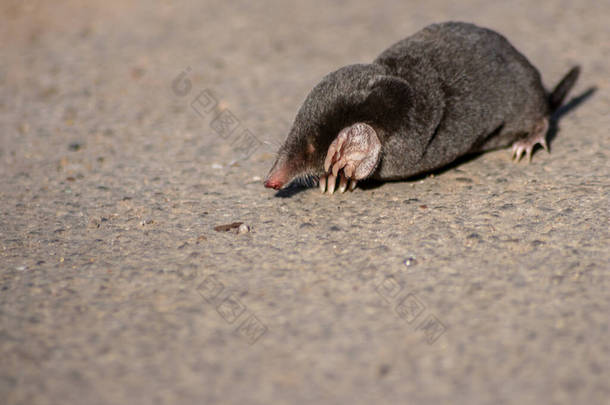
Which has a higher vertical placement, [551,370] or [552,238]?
[552,238]

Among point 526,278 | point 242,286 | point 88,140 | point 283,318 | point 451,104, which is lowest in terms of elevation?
point 526,278

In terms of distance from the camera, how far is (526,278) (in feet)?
7.48

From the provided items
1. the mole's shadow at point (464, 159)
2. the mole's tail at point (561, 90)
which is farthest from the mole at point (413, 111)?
the mole's tail at point (561, 90)

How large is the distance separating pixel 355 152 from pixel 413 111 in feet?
1.16

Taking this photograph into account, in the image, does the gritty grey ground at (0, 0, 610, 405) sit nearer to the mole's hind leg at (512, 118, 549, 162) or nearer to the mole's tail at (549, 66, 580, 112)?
the mole's hind leg at (512, 118, 549, 162)

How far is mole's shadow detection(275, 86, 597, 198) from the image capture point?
10.4 feet

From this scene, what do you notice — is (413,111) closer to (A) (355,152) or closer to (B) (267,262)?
(A) (355,152)

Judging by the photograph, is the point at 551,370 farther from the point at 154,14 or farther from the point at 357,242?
the point at 154,14

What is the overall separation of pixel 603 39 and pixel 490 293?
3.60 meters

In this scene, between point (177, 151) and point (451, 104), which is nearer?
point (451, 104)

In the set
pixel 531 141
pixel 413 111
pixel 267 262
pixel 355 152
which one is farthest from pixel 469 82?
pixel 267 262

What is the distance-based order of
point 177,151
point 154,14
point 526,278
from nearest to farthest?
point 526,278
point 177,151
point 154,14

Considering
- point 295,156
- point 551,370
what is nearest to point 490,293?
point 551,370

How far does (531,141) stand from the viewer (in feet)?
11.2
